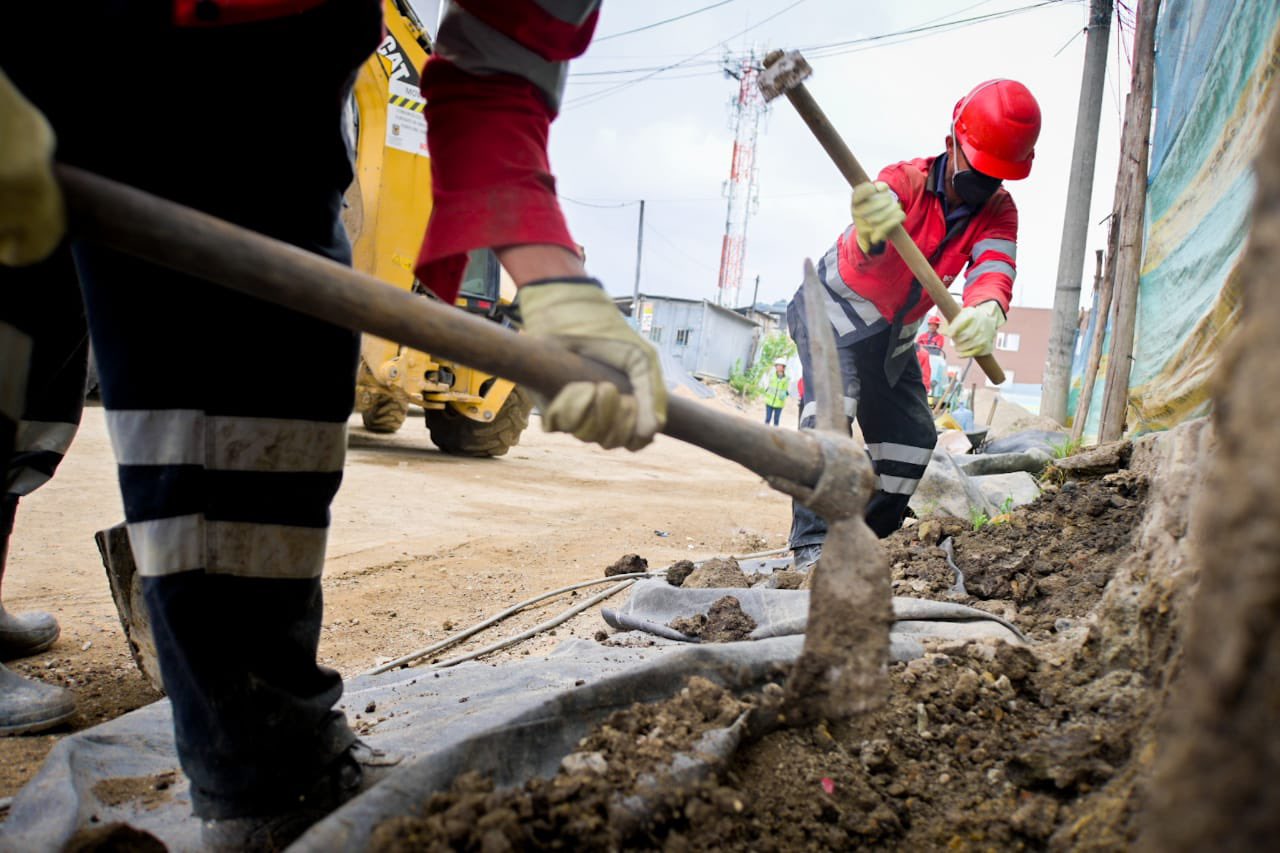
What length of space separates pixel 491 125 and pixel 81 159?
619 mm

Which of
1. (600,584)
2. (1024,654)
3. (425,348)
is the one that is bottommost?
(600,584)

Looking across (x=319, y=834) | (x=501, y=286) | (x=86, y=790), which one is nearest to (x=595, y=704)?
(x=319, y=834)

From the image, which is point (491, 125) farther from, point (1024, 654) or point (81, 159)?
point (1024, 654)

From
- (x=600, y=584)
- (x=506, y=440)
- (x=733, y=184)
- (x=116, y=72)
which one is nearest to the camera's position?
(x=116, y=72)

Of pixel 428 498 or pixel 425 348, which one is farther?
pixel 428 498

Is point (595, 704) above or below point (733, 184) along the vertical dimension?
below

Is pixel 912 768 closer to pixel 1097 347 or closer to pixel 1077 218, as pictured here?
pixel 1097 347

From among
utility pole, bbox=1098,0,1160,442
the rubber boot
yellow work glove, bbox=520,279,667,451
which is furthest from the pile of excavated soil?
utility pole, bbox=1098,0,1160,442

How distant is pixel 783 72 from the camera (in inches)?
105

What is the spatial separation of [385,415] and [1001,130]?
6.65m

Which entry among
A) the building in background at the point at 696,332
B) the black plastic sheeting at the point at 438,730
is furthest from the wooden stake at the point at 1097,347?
the building in background at the point at 696,332

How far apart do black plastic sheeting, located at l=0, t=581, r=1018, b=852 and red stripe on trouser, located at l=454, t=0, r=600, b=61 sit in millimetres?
1155

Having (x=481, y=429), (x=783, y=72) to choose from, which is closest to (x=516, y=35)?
(x=783, y=72)

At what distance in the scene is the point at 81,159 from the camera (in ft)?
3.84
